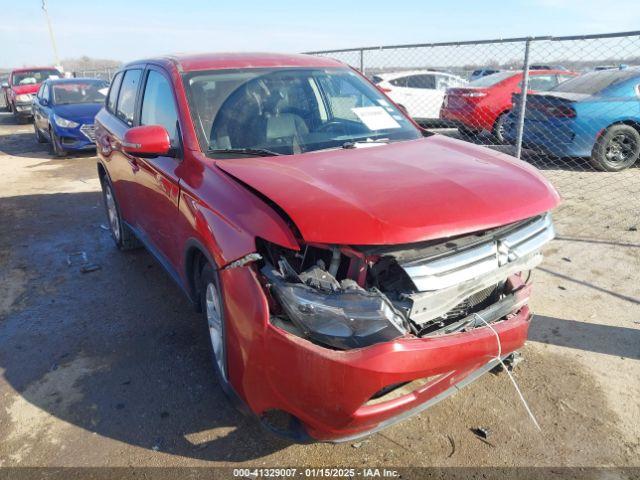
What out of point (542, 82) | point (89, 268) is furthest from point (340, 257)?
point (542, 82)

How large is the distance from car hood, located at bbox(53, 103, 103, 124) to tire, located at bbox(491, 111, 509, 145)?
8.33 m

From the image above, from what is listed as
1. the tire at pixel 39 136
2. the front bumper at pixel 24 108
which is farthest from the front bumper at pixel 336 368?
the front bumper at pixel 24 108

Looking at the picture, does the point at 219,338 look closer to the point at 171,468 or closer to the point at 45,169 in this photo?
the point at 171,468

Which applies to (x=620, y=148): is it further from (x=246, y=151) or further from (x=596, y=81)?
(x=246, y=151)

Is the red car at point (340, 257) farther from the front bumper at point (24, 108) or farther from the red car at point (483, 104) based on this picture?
the front bumper at point (24, 108)

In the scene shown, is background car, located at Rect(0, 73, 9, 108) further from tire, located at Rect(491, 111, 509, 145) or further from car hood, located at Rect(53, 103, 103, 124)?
tire, located at Rect(491, 111, 509, 145)

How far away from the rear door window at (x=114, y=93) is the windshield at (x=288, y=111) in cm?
205

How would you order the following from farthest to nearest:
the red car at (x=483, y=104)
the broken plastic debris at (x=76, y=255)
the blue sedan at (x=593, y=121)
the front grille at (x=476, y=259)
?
the red car at (x=483, y=104) → the blue sedan at (x=593, y=121) → the broken plastic debris at (x=76, y=255) → the front grille at (x=476, y=259)

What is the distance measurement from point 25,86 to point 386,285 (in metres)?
20.9

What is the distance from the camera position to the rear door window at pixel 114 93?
500 centimetres

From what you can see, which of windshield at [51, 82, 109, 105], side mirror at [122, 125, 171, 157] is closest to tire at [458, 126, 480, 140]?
windshield at [51, 82, 109, 105]

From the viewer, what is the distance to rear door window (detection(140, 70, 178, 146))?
10.8 feet

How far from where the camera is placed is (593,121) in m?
7.41

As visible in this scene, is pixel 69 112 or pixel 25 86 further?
pixel 25 86
